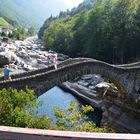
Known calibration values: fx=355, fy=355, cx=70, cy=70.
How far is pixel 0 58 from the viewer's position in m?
86.8

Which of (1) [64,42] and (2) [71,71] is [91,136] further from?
(1) [64,42]

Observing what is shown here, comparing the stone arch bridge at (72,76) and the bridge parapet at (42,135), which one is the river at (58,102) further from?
the bridge parapet at (42,135)

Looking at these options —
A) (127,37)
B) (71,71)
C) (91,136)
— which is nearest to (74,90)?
(127,37)

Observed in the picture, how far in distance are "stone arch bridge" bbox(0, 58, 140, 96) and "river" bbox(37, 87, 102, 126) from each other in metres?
8.59

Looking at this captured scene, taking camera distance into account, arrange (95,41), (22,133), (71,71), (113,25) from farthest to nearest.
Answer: (95,41)
(113,25)
(71,71)
(22,133)

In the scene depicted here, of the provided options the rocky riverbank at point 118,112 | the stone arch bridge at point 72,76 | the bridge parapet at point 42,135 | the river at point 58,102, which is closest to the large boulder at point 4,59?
the river at point 58,102

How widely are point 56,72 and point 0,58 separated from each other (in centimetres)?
6234

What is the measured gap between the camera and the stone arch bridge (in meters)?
23.7

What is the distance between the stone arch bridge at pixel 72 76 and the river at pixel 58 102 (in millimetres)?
8593

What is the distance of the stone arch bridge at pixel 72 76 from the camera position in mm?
23748

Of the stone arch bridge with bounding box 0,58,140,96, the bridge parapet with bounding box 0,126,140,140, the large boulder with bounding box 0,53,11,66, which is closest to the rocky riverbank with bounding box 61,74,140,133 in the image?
the stone arch bridge with bounding box 0,58,140,96

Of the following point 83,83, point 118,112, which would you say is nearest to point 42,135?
point 118,112

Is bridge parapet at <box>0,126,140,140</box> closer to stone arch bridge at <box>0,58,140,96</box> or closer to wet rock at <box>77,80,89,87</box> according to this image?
stone arch bridge at <box>0,58,140,96</box>

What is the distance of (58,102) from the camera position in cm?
5412
